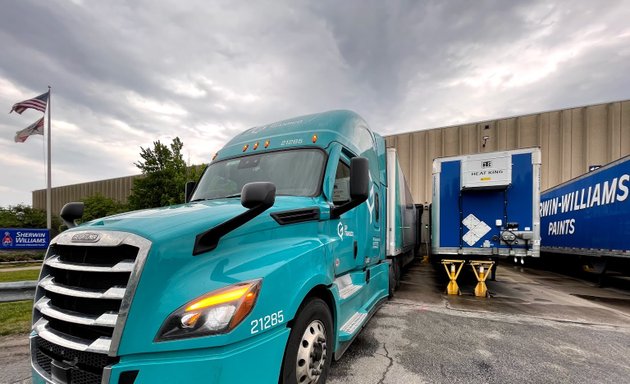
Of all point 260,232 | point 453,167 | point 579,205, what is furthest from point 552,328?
point 579,205

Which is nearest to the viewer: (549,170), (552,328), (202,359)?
(202,359)

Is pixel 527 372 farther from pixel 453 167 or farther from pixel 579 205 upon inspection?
pixel 579 205

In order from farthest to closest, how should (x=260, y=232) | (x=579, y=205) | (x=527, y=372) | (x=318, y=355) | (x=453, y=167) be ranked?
1. (x=579, y=205)
2. (x=453, y=167)
3. (x=527, y=372)
4. (x=318, y=355)
5. (x=260, y=232)

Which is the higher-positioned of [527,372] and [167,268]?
[167,268]

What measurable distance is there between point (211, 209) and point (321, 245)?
41.5 inches

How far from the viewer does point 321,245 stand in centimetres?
288

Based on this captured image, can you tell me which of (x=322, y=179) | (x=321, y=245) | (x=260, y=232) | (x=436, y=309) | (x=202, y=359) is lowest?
(x=436, y=309)

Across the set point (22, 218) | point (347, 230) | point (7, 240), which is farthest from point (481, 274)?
point (22, 218)

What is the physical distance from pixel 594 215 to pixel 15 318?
14915 millimetres

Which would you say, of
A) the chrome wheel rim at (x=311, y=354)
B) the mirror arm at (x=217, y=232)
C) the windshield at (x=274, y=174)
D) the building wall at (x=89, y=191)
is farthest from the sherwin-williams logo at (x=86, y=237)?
the building wall at (x=89, y=191)

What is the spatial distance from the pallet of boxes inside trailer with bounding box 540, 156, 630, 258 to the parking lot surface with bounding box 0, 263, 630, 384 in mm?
2202

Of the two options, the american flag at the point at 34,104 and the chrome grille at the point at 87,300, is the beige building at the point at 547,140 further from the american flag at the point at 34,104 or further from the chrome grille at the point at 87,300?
the american flag at the point at 34,104

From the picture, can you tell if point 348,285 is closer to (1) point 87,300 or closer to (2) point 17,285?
(1) point 87,300

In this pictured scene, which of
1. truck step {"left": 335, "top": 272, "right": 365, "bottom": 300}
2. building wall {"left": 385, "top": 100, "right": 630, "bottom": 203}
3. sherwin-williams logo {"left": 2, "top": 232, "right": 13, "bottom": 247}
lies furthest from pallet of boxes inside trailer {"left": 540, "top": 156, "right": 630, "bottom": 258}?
sherwin-williams logo {"left": 2, "top": 232, "right": 13, "bottom": 247}
